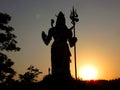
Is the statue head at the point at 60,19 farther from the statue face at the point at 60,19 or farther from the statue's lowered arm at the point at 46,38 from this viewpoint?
the statue's lowered arm at the point at 46,38

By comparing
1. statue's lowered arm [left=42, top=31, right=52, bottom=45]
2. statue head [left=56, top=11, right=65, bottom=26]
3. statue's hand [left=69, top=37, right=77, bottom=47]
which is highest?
statue head [left=56, top=11, right=65, bottom=26]

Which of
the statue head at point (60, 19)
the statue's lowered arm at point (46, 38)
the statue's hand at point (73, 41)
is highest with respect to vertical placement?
the statue head at point (60, 19)

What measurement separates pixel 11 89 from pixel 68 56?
15.8 ft

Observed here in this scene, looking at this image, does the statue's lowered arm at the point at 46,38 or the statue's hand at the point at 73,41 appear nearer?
the statue's hand at the point at 73,41

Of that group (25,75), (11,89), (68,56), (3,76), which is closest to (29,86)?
(11,89)

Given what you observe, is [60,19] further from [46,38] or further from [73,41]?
[73,41]

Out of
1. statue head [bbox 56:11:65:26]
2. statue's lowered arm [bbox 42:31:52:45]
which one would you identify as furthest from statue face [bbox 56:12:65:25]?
statue's lowered arm [bbox 42:31:52:45]

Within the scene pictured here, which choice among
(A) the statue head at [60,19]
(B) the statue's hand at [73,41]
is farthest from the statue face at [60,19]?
(B) the statue's hand at [73,41]

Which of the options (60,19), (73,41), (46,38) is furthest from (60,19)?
(73,41)

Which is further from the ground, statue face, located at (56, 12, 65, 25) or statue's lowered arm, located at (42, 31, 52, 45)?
statue face, located at (56, 12, 65, 25)

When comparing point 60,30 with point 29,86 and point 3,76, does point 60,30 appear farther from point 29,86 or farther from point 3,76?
point 3,76

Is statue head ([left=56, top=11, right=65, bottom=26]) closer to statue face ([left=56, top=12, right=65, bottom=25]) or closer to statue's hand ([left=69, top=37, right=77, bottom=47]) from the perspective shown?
statue face ([left=56, top=12, right=65, bottom=25])

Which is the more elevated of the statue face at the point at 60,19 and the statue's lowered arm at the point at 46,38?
the statue face at the point at 60,19

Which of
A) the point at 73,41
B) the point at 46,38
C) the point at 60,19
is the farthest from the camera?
the point at 46,38
